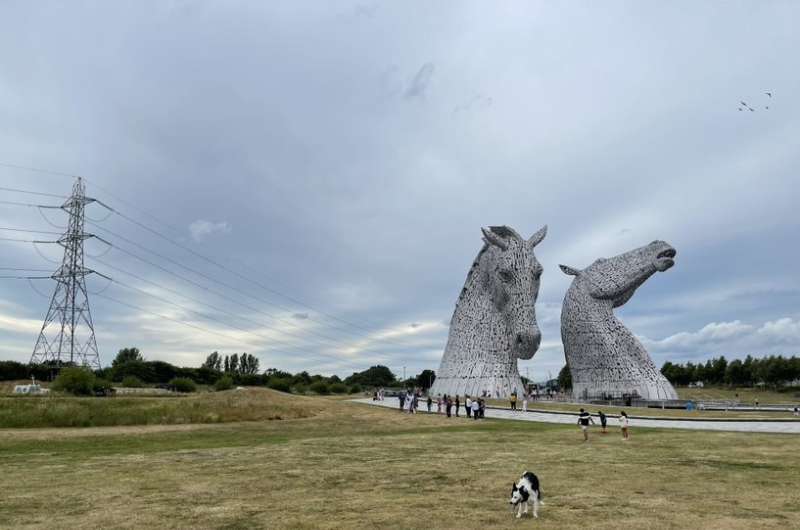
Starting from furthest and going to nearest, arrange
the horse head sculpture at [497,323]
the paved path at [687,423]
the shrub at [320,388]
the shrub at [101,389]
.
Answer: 1. the shrub at [320,388]
2. the horse head sculpture at [497,323]
3. the shrub at [101,389]
4. the paved path at [687,423]

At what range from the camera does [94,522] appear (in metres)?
8.34

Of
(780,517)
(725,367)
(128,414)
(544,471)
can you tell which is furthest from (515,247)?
(725,367)

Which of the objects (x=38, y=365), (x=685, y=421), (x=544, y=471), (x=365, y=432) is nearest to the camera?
(x=544, y=471)

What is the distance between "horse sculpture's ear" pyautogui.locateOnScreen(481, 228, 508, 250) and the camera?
4523cm

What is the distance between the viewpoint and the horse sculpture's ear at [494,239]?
45228mm

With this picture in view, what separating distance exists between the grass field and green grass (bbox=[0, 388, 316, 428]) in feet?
16.1

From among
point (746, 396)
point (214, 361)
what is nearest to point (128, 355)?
point (214, 361)

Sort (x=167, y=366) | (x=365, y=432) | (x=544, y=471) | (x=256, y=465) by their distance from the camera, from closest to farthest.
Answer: (x=544, y=471) < (x=256, y=465) < (x=365, y=432) < (x=167, y=366)

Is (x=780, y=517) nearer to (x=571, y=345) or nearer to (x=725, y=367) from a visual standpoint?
(x=571, y=345)

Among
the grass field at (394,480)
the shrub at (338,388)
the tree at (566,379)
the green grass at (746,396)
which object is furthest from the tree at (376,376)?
the grass field at (394,480)

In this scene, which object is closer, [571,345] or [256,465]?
[256,465]

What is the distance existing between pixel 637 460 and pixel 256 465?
9.37 m

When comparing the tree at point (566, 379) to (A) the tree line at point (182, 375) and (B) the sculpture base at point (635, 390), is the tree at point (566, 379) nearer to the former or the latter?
(A) the tree line at point (182, 375)

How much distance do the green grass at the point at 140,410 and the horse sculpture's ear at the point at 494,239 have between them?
19.6 m
